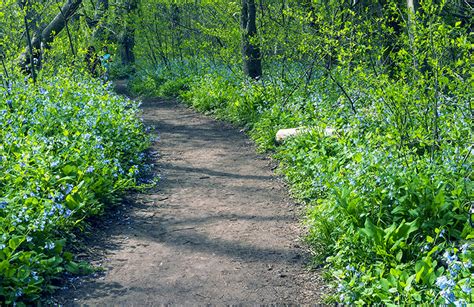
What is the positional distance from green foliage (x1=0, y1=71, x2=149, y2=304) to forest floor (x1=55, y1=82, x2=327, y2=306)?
0.92 feet

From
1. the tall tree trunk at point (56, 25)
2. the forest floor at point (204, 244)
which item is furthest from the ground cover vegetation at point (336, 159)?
the tall tree trunk at point (56, 25)

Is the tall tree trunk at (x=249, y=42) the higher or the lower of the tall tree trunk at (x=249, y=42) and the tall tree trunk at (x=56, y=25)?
the lower

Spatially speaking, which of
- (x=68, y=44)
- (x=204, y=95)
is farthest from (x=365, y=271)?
(x=68, y=44)

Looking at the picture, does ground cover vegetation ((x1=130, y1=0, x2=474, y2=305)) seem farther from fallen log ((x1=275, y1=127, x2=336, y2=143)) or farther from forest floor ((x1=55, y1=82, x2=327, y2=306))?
forest floor ((x1=55, y1=82, x2=327, y2=306))

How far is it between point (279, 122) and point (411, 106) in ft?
11.4

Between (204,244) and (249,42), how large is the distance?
6.64 metres

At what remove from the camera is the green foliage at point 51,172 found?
395cm

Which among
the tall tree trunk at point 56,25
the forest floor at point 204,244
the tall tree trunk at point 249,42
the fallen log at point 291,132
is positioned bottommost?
the forest floor at point 204,244

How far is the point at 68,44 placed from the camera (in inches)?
511

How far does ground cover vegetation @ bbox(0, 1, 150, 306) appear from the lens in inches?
156

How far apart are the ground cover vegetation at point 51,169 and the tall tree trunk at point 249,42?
3.13 metres

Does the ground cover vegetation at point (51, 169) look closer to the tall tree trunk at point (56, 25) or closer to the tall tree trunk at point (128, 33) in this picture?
the tall tree trunk at point (56, 25)

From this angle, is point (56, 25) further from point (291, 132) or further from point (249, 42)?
point (291, 132)

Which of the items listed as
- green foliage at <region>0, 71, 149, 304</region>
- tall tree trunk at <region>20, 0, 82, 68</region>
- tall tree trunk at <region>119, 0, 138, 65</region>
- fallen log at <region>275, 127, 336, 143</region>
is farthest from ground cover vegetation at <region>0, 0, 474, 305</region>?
tall tree trunk at <region>119, 0, 138, 65</region>
